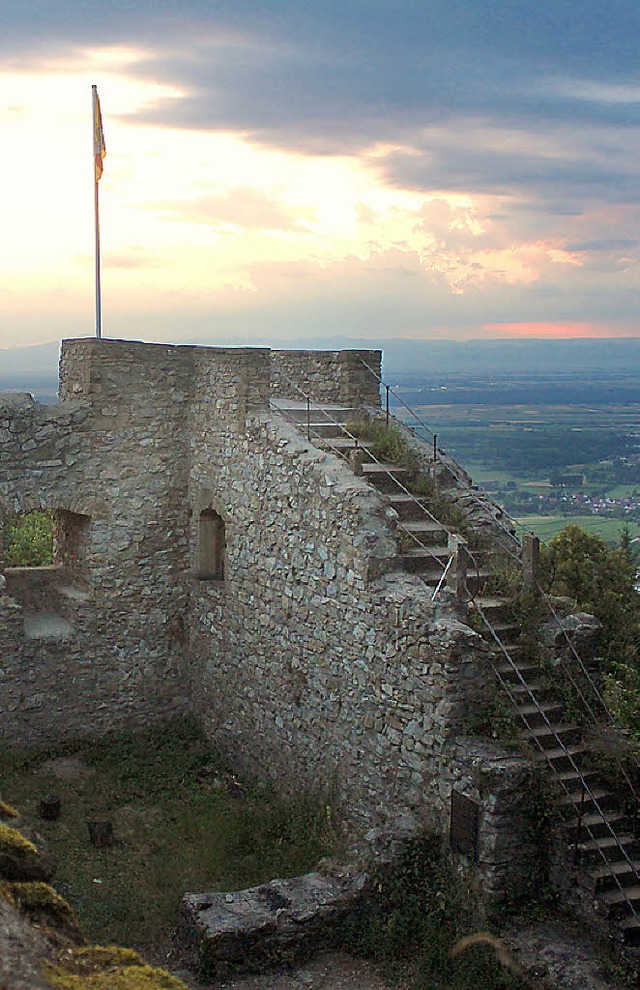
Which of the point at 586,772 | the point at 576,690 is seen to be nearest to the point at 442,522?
the point at 576,690

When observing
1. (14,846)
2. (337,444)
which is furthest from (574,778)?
(14,846)

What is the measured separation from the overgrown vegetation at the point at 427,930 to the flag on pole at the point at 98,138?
35.1ft

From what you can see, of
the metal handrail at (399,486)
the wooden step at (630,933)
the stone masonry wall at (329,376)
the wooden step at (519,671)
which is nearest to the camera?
the wooden step at (630,933)

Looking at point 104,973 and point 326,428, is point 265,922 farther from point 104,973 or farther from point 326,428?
point 326,428

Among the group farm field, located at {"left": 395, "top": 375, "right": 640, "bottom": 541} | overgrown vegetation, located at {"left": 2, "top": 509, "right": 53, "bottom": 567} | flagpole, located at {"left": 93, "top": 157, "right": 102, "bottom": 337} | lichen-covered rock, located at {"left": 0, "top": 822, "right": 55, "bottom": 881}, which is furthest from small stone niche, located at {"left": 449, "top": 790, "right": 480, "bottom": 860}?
overgrown vegetation, located at {"left": 2, "top": 509, "right": 53, "bottom": 567}

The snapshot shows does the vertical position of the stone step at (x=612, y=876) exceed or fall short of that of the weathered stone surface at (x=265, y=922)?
it exceeds it

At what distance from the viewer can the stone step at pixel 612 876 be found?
28.7ft

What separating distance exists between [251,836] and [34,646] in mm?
4219

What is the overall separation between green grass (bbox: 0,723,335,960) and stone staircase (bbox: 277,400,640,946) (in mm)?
2692

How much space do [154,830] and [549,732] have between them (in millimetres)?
4773

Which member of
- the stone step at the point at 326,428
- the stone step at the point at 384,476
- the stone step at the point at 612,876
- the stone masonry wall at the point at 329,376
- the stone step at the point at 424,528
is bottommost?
the stone step at the point at 612,876

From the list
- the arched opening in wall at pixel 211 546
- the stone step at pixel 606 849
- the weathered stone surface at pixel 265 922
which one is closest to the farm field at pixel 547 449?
the arched opening in wall at pixel 211 546

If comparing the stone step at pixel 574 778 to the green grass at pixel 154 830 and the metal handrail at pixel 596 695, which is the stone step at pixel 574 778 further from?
the green grass at pixel 154 830

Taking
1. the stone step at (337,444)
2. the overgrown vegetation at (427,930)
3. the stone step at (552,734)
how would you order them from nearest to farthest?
1. the overgrown vegetation at (427,930)
2. the stone step at (552,734)
3. the stone step at (337,444)
